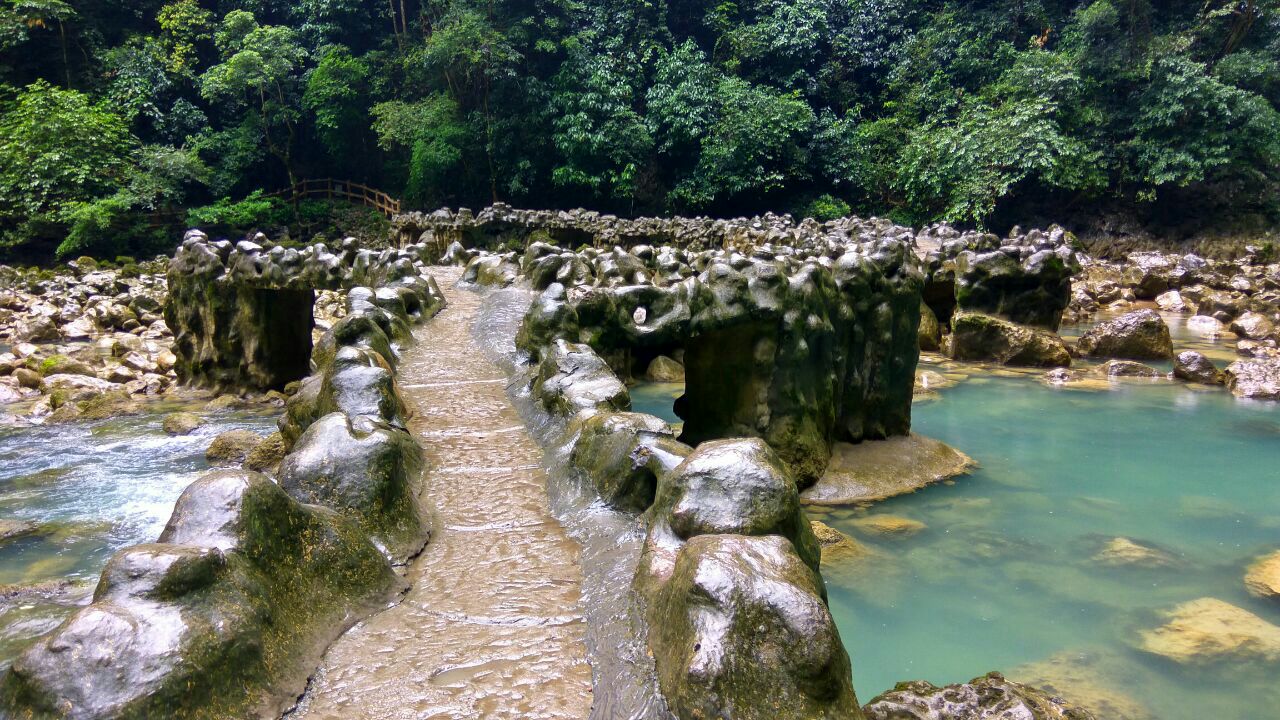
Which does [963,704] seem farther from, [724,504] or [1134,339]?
[1134,339]

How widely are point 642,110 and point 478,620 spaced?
30529mm

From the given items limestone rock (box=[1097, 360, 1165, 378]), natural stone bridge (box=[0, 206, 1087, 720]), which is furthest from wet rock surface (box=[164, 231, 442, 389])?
limestone rock (box=[1097, 360, 1165, 378])

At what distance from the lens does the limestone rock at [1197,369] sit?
1274 centimetres

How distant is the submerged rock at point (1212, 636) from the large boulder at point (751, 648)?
3922mm

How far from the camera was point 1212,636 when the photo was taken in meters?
5.43

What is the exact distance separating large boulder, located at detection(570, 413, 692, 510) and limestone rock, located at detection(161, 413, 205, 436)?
7.37 metres

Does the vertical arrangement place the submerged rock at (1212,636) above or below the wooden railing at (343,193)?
below

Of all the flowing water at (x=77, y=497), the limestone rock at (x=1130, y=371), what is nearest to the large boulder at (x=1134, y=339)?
the limestone rock at (x=1130, y=371)

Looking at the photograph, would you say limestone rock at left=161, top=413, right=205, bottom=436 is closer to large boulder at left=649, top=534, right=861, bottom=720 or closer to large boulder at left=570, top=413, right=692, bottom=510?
large boulder at left=570, top=413, right=692, bottom=510

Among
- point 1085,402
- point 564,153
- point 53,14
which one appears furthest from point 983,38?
point 53,14

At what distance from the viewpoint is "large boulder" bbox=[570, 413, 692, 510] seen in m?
3.96

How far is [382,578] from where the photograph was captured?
3.45 m

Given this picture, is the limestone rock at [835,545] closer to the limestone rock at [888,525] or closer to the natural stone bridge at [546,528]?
the limestone rock at [888,525]

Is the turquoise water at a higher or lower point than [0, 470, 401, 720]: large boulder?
lower
